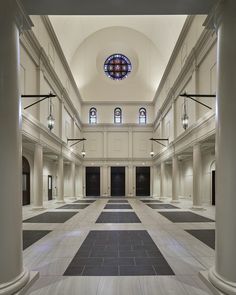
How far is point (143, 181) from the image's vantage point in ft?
112

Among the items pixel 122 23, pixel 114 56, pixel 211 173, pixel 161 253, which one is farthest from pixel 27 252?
pixel 114 56

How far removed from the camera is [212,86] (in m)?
14.0

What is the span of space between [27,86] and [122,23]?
753 inches

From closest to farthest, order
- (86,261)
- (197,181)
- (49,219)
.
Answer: (86,261)
(49,219)
(197,181)

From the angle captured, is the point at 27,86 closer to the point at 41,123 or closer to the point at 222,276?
the point at 41,123

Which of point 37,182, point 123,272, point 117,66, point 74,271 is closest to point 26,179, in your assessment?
point 37,182

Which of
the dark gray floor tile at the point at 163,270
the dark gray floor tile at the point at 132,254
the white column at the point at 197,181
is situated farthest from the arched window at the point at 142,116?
the dark gray floor tile at the point at 163,270

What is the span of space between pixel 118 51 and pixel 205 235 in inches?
1147

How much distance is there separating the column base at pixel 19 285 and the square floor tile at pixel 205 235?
444 centimetres

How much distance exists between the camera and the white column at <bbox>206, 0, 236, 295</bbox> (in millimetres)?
3750

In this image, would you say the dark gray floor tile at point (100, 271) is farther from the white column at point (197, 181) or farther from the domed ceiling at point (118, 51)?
the domed ceiling at point (118, 51)

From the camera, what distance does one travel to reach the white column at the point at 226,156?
3750 millimetres

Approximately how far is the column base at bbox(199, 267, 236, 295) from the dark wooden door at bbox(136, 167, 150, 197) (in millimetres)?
29623

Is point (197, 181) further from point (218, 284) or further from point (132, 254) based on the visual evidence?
point (218, 284)
